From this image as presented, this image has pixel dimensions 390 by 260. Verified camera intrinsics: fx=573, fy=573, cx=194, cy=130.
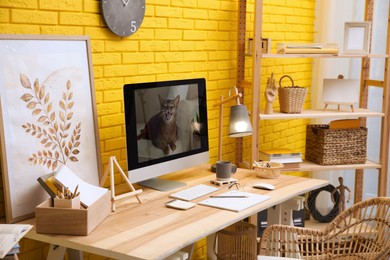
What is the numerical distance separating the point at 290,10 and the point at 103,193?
2340mm

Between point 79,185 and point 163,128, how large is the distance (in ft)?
1.90

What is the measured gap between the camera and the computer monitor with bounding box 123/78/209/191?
8.30ft

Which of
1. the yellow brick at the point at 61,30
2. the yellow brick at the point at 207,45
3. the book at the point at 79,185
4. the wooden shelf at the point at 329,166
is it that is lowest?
the wooden shelf at the point at 329,166

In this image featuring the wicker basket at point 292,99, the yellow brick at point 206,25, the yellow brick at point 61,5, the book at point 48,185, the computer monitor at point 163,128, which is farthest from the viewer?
the wicker basket at point 292,99

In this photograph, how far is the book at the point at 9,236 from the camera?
69.9 inches

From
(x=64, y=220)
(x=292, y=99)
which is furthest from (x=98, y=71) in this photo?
(x=292, y=99)

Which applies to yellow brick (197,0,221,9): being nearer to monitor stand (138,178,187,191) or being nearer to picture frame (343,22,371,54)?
picture frame (343,22,371,54)

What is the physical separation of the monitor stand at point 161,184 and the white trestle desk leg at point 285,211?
52 centimetres

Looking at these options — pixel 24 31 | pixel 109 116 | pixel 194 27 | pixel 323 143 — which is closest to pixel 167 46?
pixel 194 27

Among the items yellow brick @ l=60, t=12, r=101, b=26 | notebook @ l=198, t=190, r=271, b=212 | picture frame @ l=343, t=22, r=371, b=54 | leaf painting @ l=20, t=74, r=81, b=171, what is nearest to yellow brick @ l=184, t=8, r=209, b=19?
yellow brick @ l=60, t=12, r=101, b=26

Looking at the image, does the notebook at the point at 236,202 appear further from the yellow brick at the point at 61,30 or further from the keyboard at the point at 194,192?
the yellow brick at the point at 61,30

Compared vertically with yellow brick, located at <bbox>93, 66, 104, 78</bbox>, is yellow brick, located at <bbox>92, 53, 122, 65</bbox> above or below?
above

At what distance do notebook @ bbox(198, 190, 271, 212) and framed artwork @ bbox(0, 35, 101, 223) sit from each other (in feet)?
1.74

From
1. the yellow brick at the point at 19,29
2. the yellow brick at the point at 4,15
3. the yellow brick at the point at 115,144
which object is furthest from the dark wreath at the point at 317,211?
the yellow brick at the point at 4,15
